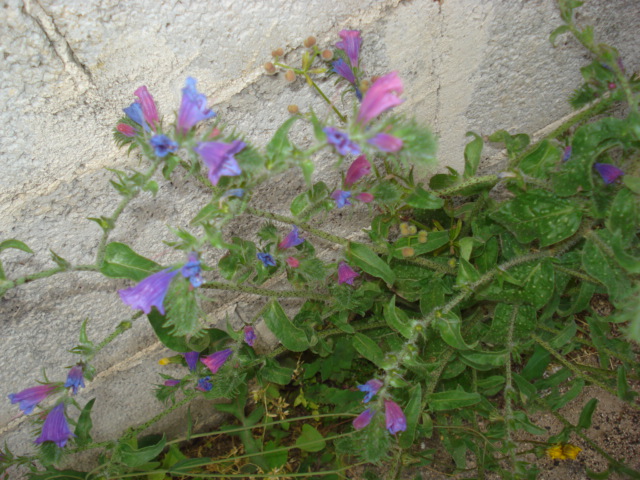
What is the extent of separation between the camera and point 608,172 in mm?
1320

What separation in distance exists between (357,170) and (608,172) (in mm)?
692

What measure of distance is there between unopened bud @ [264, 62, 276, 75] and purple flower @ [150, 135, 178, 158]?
1.41 ft

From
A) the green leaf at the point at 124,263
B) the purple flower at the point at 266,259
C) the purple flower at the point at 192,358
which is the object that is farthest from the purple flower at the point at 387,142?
the purple flower at the point at 192,358

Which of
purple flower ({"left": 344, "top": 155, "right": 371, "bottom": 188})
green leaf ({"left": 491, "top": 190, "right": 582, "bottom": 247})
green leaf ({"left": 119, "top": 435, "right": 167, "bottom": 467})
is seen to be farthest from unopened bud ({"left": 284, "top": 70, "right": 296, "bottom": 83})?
green leaf ({"left": 119, "top": 435, "right": 167, "bottom": 467})

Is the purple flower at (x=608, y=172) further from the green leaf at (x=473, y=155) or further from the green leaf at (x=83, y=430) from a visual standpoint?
the green leaf at (x=83, y=430)

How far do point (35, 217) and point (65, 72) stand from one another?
45cm

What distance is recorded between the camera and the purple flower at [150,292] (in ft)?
3.45

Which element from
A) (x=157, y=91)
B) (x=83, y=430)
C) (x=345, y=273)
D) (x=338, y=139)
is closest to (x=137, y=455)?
(x=83, y=430)

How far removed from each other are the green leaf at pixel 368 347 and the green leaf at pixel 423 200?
554 mm

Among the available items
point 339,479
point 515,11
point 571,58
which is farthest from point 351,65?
point 339,479

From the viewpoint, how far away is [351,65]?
136cm

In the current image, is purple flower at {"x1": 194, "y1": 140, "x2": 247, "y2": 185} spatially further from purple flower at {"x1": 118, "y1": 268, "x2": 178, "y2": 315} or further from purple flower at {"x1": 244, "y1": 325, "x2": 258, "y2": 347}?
purple flower at {"x1": 244, "y1": 325, "x2": 258, "y2": 347}

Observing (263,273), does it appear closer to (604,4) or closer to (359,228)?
(359,228)

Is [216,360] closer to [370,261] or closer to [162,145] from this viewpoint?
[370,261]
